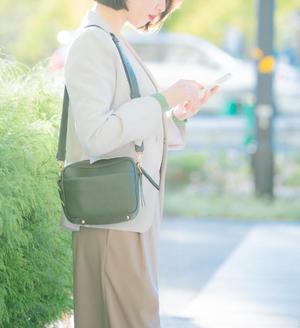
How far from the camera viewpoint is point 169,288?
270 inches

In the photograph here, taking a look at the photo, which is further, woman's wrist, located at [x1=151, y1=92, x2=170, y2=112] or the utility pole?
the utility pole

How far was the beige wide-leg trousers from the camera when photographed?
11.8ft

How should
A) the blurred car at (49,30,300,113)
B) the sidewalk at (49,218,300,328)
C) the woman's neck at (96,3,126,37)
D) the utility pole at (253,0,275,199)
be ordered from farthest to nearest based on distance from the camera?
the blurred car at (49,30,300,113)
the utility pole at (253,0,275,199)
the sidewalk at (49,218,300,328)
the woman's neck at (96,3,126,37)

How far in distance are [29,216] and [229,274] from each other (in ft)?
10.6

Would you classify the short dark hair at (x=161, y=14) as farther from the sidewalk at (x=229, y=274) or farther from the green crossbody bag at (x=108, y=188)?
the sidewalk at (x=229, y=274)

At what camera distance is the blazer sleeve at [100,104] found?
3.41 metres

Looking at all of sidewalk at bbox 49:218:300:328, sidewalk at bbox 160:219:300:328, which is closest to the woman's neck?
sidewalk at bbox 49:218:300:328

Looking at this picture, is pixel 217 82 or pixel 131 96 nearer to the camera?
pixel 131 96

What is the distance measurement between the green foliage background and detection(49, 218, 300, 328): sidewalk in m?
11.4

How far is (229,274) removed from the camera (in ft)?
23.5

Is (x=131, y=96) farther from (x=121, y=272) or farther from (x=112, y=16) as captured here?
(x=121, y=272)

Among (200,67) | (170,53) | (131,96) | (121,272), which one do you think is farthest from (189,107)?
(170,53)

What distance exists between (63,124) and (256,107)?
7.19m

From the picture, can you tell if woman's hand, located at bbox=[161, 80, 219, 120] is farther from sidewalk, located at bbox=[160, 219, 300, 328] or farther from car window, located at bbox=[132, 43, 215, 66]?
car window, located at bbox=[132, 43, 215, 66]
